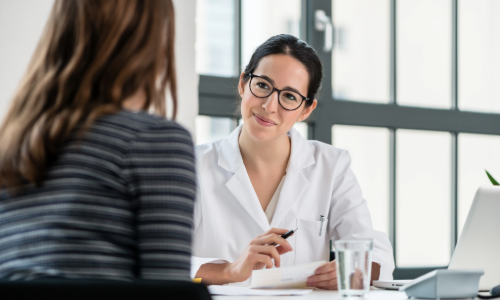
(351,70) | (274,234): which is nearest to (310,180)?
(274,234)

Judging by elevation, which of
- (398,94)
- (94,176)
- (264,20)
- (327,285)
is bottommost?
(327,285)

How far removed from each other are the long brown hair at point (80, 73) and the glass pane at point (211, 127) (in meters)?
1.95

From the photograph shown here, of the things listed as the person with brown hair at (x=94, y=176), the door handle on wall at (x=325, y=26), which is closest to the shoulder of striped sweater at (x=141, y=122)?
the person with brown hair at (x=94, y=176)

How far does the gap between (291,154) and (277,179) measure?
0.41 feet

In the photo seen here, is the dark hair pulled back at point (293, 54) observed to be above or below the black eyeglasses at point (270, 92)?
above

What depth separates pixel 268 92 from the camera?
202cm

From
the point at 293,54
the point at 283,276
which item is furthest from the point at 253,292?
the point at 293,54

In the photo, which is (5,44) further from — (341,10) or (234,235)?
(341,10)

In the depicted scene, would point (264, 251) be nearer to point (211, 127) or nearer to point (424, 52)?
point (211, 127)

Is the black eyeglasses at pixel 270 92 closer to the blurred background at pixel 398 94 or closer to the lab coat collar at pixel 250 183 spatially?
the lab coat collar at pixel 250 183

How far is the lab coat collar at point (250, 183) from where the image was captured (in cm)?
195

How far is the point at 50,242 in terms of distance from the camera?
2.34 feet

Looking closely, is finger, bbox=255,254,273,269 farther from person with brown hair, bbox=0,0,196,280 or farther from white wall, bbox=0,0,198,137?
white wall, bbox=0,0,198,137

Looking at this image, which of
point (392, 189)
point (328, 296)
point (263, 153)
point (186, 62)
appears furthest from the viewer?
point (392, 189)
